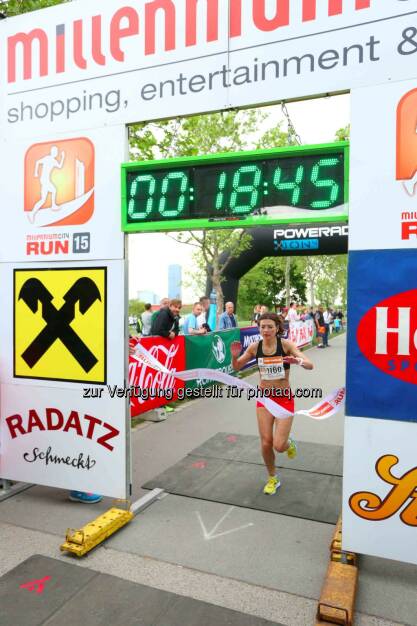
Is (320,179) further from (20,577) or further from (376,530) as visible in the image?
(20,577)

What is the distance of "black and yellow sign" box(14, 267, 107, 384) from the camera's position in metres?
4.44

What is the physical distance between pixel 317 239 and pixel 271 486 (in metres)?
10.4

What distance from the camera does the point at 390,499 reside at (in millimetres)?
3506

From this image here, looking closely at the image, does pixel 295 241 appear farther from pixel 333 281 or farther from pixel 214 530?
pixel 333 281

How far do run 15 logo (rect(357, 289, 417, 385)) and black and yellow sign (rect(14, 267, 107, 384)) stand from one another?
2368 millimetres

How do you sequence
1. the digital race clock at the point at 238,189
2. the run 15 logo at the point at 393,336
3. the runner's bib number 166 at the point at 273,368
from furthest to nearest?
the runner's bib number 166 at the point at 273,368
the digital race clock at the point at 238,189
the run 15 logo at the point at 393,336

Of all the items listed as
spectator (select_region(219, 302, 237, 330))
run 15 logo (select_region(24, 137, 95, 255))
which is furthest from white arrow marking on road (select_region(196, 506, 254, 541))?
spectator (select_region(219, 302, 237, 330))

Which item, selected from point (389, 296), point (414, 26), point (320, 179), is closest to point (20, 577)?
point (389, 296)

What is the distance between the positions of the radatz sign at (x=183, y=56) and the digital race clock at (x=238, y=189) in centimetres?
48

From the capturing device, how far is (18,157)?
4664 millimetres

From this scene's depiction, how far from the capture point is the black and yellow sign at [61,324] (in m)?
4.44

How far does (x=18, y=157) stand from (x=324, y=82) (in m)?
3.00

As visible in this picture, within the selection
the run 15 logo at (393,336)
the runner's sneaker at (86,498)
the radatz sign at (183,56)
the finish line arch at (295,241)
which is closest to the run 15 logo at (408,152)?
the radatz sign at (183,56)

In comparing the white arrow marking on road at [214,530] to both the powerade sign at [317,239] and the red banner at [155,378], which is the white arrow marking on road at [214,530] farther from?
the powerade sign at [317,239]
